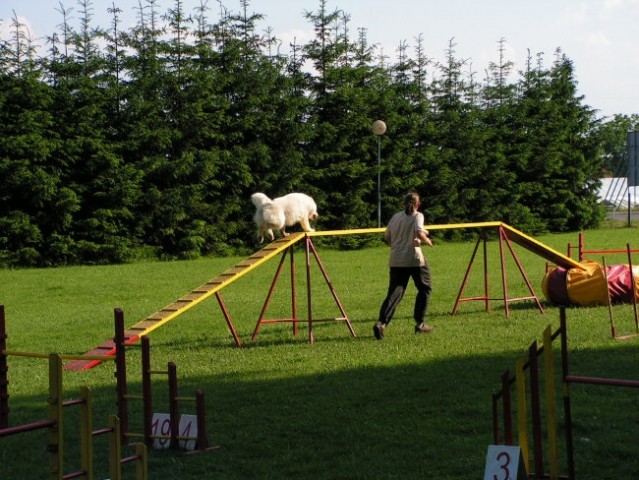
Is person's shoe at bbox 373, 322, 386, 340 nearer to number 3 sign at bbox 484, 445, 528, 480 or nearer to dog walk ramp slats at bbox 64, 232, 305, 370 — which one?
dog walk ramp slats at bbox 64, 232, 305, 370

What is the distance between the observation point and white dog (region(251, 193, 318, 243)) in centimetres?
1330

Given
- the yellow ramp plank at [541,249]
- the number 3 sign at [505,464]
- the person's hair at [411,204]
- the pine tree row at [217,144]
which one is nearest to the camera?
the number 3 sign at [505,464]

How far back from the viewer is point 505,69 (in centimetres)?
3484

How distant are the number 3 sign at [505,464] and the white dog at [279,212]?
847 centimetres

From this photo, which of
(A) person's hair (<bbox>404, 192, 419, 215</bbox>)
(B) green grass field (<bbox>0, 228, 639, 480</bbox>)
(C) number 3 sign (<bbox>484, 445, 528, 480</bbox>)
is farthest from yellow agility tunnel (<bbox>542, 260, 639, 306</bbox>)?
(C) number 3 sign (<bbox>484, 445, 528, 480</bbox>)

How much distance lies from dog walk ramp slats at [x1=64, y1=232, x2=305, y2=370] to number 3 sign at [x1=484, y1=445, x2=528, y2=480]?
6.01 metres

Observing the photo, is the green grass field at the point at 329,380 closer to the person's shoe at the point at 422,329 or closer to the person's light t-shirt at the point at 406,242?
the person's shoe at the point at 422,329

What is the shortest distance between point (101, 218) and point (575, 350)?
1552cm

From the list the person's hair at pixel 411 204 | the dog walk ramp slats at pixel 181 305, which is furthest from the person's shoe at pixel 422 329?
the dog walk ramp slats at pixel 181 305

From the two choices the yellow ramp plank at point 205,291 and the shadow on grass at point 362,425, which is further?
the yellow ramp plank at point 205,291

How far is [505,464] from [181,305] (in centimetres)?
703

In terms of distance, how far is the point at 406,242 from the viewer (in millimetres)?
12258

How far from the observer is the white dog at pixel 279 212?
1330cm

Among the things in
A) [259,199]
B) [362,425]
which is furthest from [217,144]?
[362,425]
